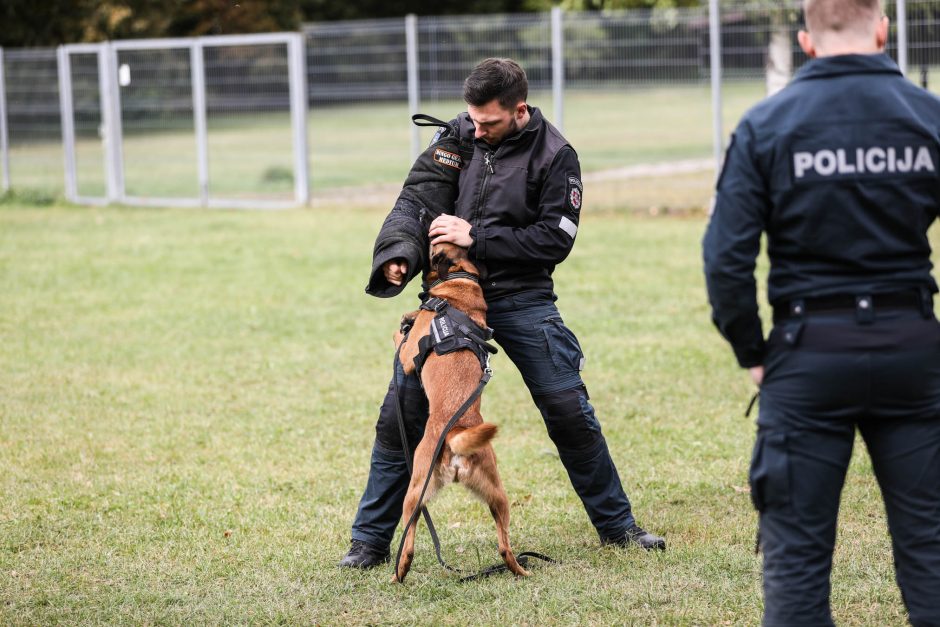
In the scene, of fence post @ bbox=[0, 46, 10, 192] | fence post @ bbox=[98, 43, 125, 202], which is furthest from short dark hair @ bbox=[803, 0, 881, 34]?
fence post @ bbox=[0, 46, 10, 192]

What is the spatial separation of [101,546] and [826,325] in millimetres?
3392

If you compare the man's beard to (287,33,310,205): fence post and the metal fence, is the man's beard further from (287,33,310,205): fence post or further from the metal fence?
(287,33,310,205): fence post

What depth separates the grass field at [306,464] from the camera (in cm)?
427

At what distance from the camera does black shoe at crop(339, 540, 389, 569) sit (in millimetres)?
4613

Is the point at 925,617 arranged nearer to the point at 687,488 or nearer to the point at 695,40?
the point at 687,488

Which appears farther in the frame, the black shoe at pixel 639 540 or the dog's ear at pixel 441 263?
the black shoe at pixel 639 540

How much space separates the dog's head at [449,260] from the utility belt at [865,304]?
176 cm

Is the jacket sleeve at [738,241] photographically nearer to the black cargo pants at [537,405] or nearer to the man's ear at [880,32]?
the man's ear at [880,32]

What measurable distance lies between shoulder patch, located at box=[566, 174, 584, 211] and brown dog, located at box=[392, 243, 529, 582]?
0.45 metres

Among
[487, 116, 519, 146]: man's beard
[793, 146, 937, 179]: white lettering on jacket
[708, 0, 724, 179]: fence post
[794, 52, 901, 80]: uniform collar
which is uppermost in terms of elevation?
[708, 0, 724, 179]: fence post

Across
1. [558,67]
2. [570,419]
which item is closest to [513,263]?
[570,419]

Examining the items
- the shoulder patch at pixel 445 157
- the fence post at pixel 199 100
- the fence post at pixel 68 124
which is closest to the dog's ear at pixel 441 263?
the shoulder patch at pixel 445 157

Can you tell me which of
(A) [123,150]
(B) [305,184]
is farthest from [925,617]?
(A) [123,150]

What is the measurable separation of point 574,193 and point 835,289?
1.73m
